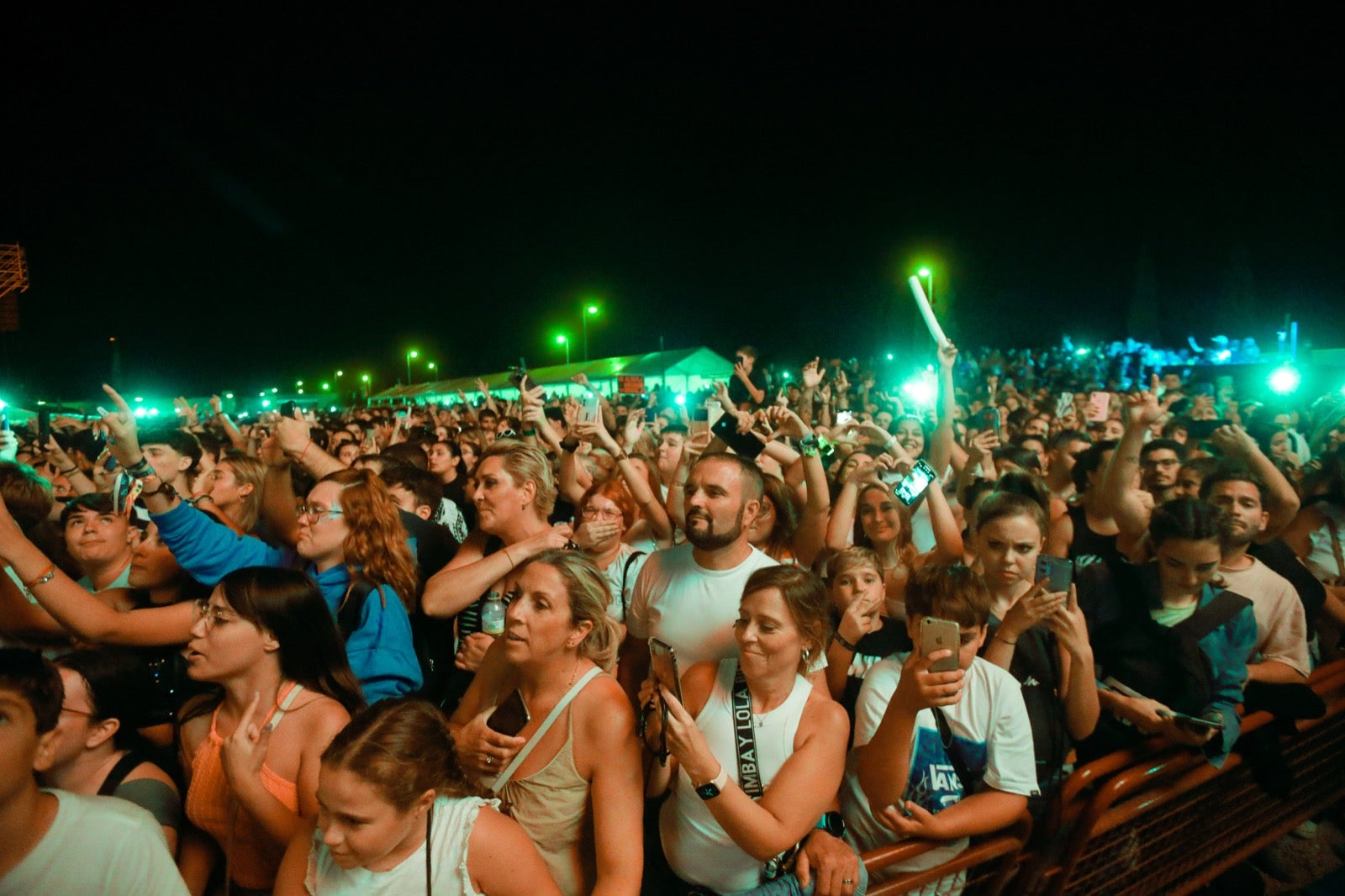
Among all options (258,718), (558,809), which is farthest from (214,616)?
(558,809)

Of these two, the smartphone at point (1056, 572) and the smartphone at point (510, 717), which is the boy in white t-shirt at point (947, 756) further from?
the smartphone at point (510, 717)

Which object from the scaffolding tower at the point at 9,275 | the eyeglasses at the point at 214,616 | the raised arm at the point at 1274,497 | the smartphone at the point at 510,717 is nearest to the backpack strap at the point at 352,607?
the eyeglasses at the point at 214,616

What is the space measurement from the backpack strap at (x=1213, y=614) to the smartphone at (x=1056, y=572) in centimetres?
87

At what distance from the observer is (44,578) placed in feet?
8.89

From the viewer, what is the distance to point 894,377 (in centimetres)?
2378

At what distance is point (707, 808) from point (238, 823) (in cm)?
144

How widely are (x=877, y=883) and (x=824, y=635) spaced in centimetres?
85

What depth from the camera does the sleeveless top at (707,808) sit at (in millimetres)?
2340

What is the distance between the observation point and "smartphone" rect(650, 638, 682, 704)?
217 cm

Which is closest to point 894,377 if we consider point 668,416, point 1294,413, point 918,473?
point 1294,413

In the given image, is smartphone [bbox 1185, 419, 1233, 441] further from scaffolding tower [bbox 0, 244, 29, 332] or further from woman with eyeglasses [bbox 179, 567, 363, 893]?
scaffolding tower [bbox 0, 244, 29, 332]

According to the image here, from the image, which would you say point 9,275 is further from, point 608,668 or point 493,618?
point 608,668

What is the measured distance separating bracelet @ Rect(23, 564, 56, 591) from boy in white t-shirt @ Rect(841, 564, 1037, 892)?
3020 mm

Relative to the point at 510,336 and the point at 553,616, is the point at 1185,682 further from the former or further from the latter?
the point at 510,336
